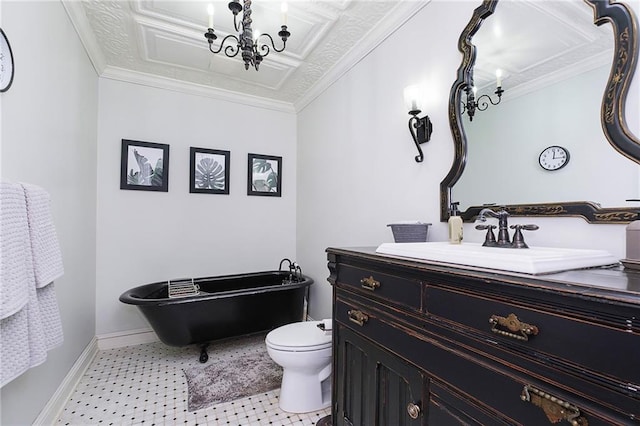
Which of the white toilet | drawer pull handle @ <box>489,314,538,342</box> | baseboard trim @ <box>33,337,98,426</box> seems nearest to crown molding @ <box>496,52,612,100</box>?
drawer pull handle @ <box>489,314,538,342</box>

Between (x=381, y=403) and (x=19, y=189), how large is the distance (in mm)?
1687

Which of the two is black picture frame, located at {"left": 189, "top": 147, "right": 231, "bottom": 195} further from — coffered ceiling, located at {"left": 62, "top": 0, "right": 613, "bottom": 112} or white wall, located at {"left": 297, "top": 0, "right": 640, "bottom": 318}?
white wall, located at {"left": 297, "top": 0, "right": 640, "bottom": 318}

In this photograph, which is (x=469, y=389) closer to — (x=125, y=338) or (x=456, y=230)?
(x=456, y=230)

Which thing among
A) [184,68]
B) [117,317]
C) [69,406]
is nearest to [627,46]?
[184,68]

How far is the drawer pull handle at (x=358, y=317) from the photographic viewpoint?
133 cm

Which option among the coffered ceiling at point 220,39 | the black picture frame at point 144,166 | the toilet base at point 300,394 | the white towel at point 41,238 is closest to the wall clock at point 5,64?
the white towel at point 41,238

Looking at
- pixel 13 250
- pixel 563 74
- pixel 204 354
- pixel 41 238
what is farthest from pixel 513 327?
pixel 204 354

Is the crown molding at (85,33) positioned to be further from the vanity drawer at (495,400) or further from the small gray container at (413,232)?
the vanity drawer at (495,400)

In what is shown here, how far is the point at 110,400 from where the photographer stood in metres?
1.93

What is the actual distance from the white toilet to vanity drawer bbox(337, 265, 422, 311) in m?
0.52

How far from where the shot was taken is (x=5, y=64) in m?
1.26

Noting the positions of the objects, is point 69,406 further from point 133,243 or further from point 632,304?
point 632,304

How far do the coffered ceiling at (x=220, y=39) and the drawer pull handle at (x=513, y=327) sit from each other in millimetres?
1846

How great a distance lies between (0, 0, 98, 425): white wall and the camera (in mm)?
1360
